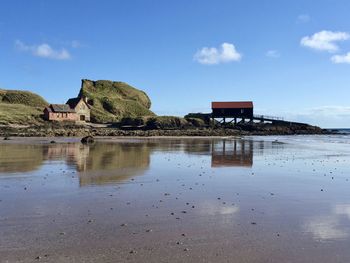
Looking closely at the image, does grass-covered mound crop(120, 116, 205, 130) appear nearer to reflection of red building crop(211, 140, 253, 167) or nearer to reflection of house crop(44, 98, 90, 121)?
reflection of house crop(44, 98, 90, 121)

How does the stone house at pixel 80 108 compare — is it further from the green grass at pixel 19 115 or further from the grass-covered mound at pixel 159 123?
the grass-covered mound at pixel 159 123

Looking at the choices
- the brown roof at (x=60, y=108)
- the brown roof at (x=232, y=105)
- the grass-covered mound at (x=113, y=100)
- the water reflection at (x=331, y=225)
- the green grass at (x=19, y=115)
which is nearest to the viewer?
the water reflection at (x=331, y=225)

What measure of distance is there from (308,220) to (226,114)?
95196 mm

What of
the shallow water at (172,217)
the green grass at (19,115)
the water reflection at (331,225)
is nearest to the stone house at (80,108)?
the green grass at (19,115)

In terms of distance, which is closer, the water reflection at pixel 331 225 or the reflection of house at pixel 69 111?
the water reflection at pixel 331 225

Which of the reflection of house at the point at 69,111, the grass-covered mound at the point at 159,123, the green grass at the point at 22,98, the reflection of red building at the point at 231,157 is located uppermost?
the green grass at the point at 22,98

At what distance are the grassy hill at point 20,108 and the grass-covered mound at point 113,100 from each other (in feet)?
45.3

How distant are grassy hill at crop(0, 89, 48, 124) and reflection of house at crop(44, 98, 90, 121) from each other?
267 centimetres

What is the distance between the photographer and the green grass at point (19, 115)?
254 ft

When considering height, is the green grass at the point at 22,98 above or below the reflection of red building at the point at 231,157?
above

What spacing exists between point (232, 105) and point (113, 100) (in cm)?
3753

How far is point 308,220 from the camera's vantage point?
932cm

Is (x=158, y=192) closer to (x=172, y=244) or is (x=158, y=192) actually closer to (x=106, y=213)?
(x=106, y=213)

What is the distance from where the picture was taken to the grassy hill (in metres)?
79.1
